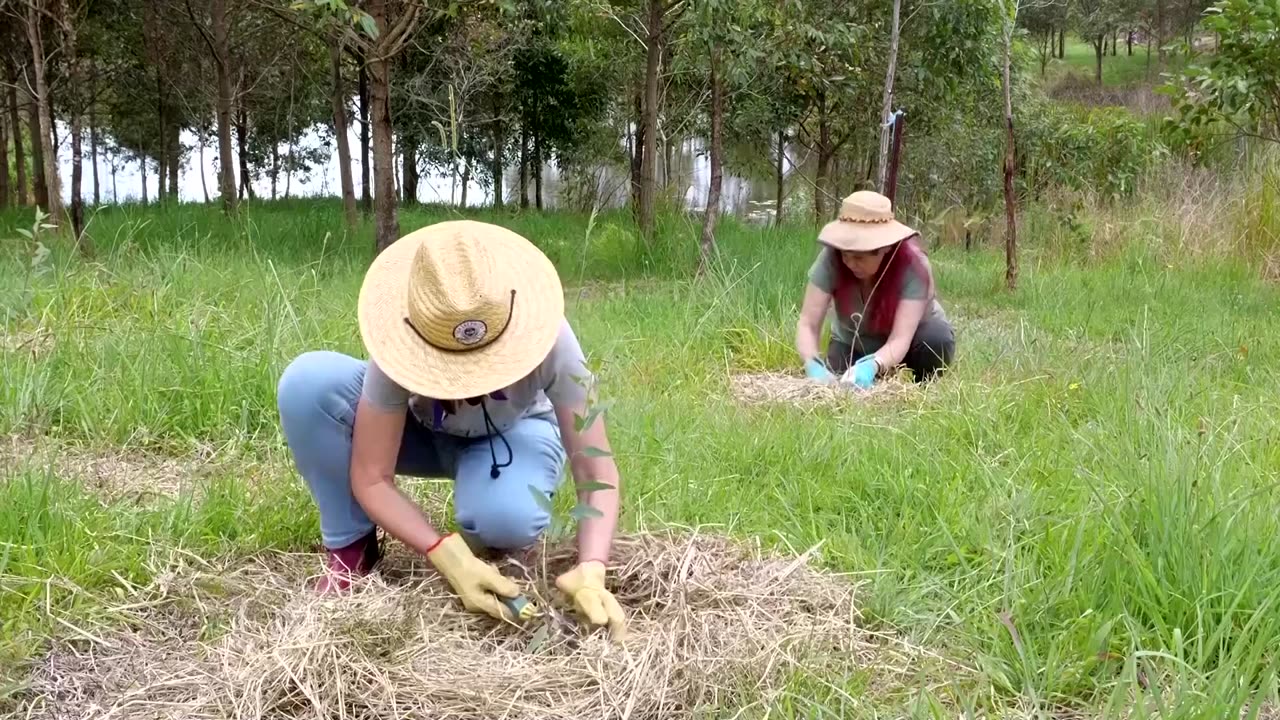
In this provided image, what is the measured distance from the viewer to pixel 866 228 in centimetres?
327

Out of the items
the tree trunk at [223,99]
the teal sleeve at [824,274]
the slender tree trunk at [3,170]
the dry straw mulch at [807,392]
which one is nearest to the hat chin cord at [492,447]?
the dry straw mulch at [807,392]

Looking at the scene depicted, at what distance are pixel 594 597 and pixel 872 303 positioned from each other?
221 cm

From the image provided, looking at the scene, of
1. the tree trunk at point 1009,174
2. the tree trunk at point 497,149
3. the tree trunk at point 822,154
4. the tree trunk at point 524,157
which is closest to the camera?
the tree trunk at point 1009,174

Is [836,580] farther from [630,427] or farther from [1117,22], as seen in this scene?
[1117,22]

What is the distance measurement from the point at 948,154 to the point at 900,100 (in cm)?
177

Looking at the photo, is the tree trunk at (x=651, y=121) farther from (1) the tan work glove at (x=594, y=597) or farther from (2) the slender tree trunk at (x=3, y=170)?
(2) the slender tree trunk at (x=3, y=170)

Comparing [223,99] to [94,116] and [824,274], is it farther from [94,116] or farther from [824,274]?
[94,116]

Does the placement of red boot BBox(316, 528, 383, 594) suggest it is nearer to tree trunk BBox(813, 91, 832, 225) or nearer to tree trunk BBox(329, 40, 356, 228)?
tree trunk BBox(329, 40, 356, 228)

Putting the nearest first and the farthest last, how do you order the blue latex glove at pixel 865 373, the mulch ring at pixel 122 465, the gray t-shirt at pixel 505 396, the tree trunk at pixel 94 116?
the gray t-shirt at pixel 505 396 → the mulch ring at pixel 122 465 → the blue latex glove at pixel 865 373 → the tree trunk at pixel 94 116

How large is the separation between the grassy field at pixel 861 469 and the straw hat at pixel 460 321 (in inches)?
17.0

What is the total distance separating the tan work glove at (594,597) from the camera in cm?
153

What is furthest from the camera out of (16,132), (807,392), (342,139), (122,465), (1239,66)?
(16,132)

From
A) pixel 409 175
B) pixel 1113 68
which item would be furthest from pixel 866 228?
pixel 1113 68

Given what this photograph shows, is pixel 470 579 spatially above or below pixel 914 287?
below
